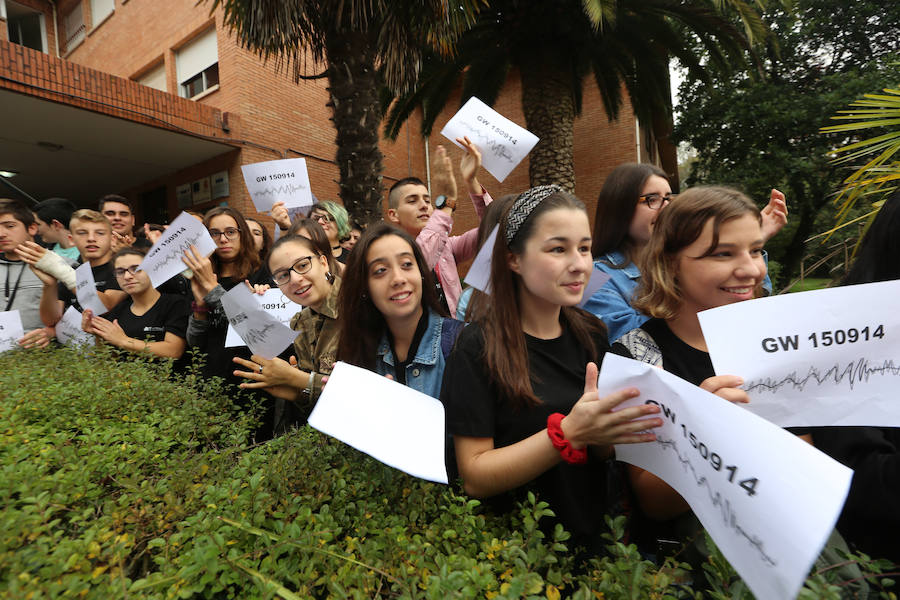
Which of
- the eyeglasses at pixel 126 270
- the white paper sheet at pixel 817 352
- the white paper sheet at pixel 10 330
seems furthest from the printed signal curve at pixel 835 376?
the white paper sheet at pixel 10 330

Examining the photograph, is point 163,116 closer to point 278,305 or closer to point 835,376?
point 278,305

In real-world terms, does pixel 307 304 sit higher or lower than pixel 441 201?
lower

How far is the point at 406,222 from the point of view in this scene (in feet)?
12.1

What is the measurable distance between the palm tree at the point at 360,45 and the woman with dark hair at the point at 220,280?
1.79 metres

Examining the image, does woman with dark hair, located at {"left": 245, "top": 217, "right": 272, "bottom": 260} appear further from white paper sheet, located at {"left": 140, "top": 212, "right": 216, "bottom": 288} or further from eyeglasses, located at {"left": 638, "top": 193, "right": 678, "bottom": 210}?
eyeglasses, located at {"left": 638, "top": 193, "right": 678, "bottom": 210}

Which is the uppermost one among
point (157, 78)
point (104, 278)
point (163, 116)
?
point (157, 78)

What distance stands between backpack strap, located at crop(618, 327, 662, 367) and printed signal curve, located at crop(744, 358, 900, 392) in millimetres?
391

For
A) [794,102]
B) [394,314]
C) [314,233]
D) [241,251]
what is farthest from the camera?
[794,102]

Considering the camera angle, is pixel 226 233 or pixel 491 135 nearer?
pixel 491 135

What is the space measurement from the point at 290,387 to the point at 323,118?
449 inches


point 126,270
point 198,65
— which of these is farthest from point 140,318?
point 198,65

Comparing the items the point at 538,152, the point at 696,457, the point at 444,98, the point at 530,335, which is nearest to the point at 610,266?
the point at 530,335

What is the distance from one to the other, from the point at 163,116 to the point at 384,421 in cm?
997

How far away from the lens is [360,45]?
195 inches
